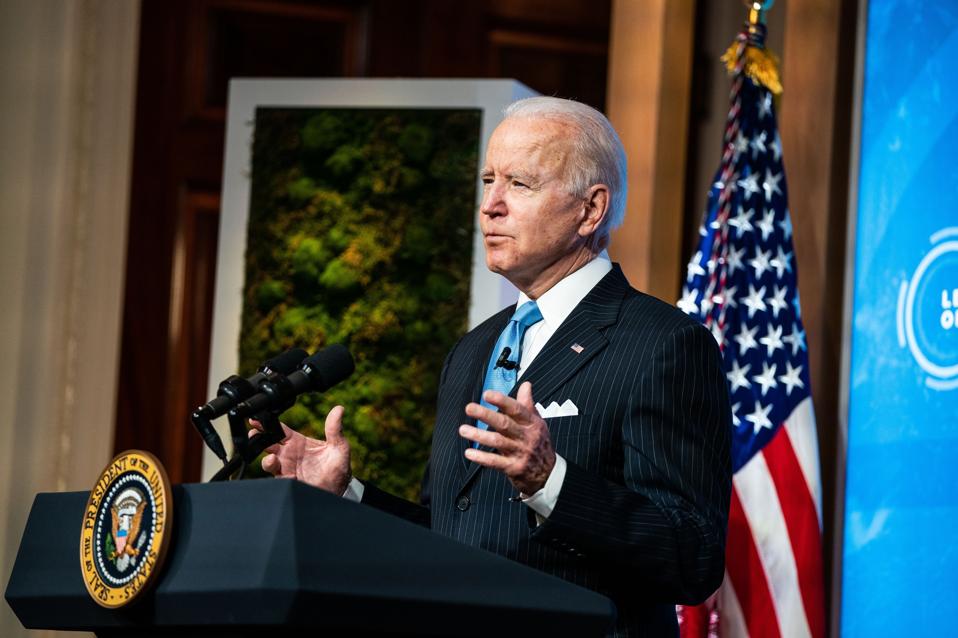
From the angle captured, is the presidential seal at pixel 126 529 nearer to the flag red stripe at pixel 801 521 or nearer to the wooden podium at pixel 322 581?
the wooden podium at pixel 322 581

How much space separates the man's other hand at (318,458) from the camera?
6.52 ft

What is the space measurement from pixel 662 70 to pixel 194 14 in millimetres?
2223

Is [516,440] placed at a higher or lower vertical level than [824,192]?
lower

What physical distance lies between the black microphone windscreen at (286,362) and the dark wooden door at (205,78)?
3398mm

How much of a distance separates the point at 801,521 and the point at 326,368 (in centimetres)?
183

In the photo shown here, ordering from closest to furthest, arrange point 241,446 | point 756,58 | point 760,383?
point 241,446 → point 760,383 → point 756,58

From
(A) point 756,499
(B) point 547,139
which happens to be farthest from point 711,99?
(B) point 547,139

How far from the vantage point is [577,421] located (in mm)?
1981

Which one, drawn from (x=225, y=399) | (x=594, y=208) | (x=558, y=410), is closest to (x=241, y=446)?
(x=225, y=399)

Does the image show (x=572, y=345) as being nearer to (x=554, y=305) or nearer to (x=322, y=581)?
(x=554, y=305)

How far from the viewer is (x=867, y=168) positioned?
3400mm

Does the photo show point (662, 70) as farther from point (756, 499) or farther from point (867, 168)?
point (756, 499)

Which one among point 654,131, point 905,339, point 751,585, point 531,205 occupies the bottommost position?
point 751,585

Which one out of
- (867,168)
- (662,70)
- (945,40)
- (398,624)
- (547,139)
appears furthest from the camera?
(662,70)
